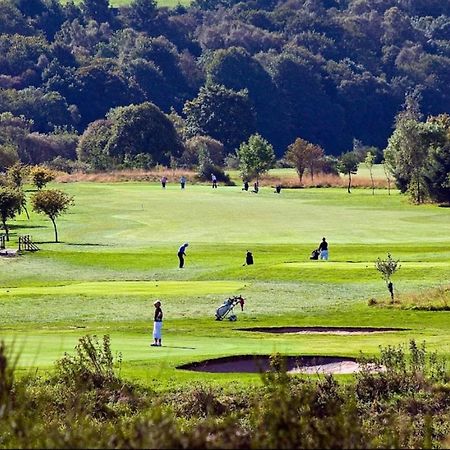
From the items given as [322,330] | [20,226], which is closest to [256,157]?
[20,226]

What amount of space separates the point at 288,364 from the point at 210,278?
29.1m

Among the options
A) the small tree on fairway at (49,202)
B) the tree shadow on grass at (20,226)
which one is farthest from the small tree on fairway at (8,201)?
the tree shadow on grass at (20,226)

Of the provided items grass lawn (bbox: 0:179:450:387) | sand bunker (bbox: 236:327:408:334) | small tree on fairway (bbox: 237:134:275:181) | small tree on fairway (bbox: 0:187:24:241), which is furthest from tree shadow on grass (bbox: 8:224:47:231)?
small tree on fairway (bbox: 237:134:275:181)

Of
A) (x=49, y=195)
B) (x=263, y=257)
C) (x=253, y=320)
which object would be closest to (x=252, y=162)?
(x=49, y=195)

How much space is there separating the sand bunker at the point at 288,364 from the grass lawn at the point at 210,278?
20.7 inches

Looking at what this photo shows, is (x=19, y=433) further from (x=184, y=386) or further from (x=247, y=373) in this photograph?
(x=247, y=373)

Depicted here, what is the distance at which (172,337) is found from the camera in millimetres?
35719

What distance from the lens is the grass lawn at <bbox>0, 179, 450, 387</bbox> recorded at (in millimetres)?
33000

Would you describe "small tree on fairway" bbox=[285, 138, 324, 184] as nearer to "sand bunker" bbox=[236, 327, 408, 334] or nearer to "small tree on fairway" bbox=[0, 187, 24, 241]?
"small tree on fairway" bbox=[0, 187, 24, 241]

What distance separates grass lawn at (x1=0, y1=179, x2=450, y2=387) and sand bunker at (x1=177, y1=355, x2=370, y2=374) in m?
0.53

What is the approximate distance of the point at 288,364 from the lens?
95.1 ft

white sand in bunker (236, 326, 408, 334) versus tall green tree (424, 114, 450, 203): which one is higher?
tall green tree (424, 114, 450, 203)

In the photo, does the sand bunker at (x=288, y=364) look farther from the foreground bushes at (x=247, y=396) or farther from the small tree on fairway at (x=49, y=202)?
the small tree on fairway at (x=49, y=202)

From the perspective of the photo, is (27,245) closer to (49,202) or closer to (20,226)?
(49,202)
